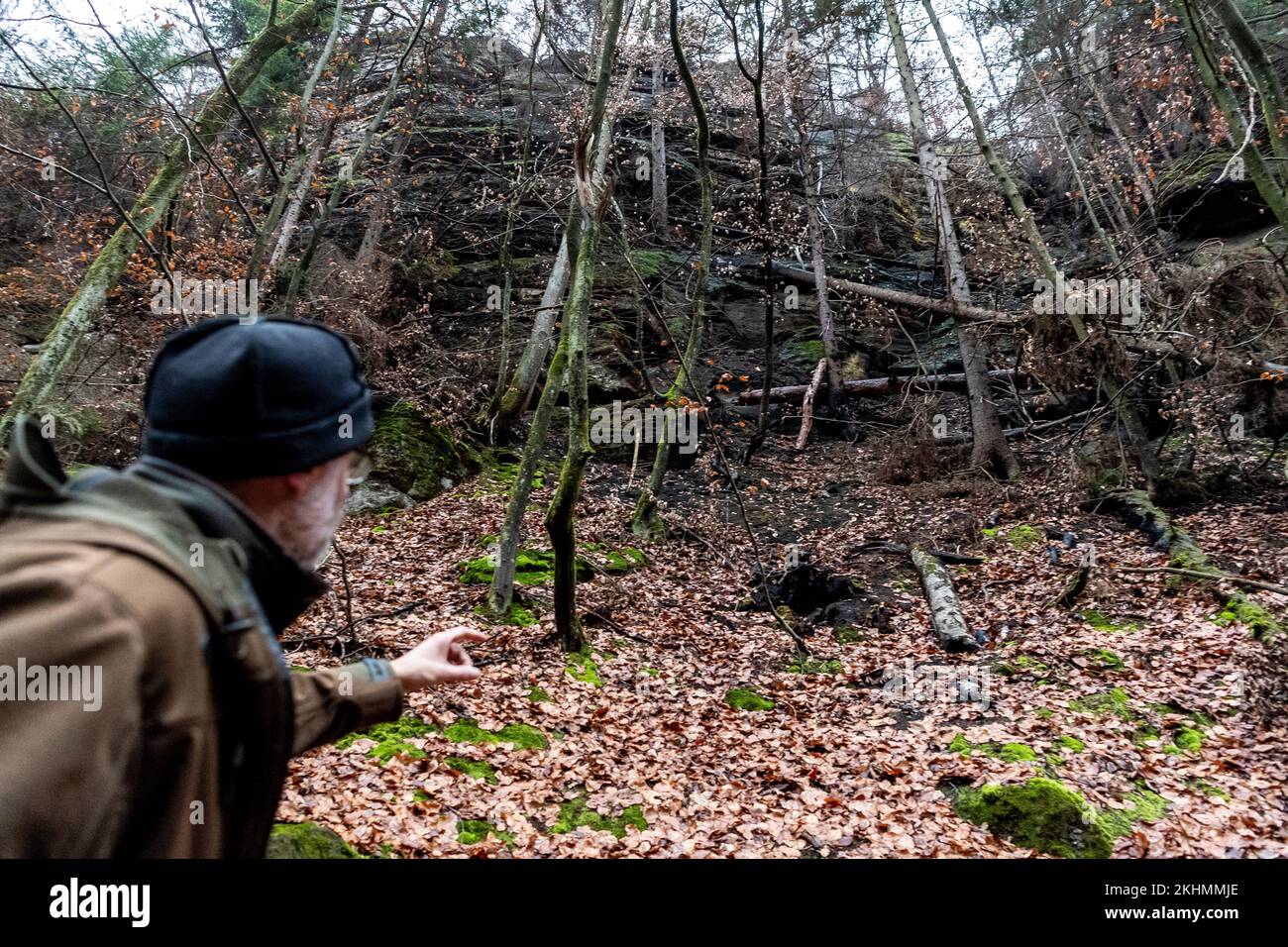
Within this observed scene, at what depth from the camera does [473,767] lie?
5820 mm

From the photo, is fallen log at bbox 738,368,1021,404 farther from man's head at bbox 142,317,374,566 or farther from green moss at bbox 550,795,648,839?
man's head at bbox 142,317,374,566

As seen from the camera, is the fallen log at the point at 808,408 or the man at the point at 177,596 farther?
the fallen log at the point at 808,408

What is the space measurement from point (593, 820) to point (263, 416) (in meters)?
4.94

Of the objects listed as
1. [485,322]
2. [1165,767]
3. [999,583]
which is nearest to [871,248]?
[485,322]

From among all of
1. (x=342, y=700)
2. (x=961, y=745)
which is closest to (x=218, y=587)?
(x=342, y=700)

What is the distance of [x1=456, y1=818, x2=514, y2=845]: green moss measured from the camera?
489 cm

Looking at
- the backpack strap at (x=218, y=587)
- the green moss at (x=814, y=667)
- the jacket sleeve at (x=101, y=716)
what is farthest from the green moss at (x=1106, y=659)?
the jacket sleeve at (x=101, y=716)

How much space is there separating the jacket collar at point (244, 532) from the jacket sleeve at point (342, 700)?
1.15ft

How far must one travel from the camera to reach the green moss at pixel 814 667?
860cm

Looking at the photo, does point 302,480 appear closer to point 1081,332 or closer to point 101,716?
point 101,716

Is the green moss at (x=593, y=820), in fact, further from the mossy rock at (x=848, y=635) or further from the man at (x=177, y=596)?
the mossy rock at (x=848, y=635)

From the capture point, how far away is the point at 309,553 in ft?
5.17

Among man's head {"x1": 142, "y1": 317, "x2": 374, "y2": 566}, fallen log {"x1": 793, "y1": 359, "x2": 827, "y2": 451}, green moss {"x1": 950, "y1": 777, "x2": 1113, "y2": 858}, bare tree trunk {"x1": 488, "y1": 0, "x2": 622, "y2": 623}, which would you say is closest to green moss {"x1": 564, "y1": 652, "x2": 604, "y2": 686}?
bare tree trunk {"x1": 488, "y1": 0, "x2": 622, "y2": 623}
